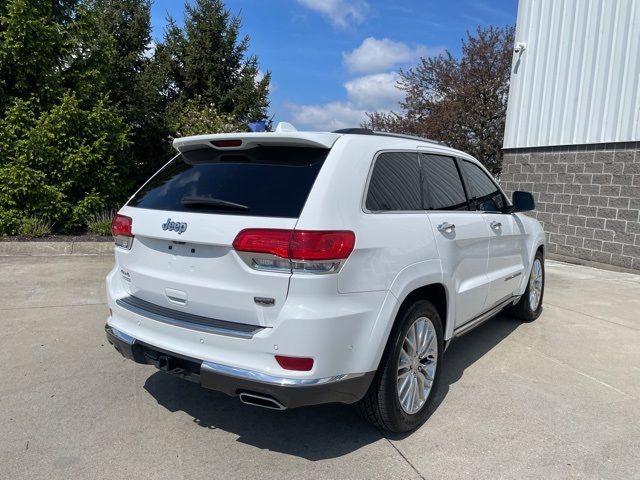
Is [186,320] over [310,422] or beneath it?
over

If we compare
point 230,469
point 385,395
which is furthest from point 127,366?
point 385,395

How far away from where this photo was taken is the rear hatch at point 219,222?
2.64 metres

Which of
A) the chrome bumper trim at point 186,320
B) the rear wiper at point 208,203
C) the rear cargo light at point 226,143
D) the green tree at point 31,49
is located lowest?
the chrome bumper trim at point 186,320

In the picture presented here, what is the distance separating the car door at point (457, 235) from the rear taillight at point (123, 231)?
6.23 ft

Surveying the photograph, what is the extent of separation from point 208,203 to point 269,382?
40.2 inches

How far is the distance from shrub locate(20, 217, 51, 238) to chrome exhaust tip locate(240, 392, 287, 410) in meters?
7.83

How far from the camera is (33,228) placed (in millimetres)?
9039

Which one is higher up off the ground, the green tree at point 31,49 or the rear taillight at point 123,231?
the green tree at point 31,49

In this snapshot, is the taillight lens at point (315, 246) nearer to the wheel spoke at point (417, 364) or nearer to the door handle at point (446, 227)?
the wheel spoke at point (417, 364)

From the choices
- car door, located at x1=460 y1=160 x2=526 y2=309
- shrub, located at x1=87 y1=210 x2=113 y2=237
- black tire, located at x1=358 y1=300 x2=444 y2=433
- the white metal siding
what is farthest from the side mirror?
shrub, located at x1=87 y1=210 x2=113 y2=237

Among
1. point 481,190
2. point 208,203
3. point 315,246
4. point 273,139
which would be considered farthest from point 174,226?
point 481,190

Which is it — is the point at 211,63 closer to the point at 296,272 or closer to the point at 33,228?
the point at 33,228

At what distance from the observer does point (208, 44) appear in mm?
15586

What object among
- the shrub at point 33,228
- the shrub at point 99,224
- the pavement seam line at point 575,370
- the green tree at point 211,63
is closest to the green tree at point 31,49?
the shrub at point 33,228
